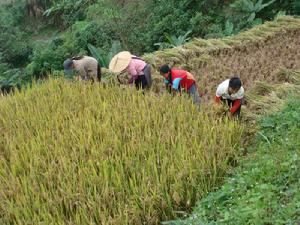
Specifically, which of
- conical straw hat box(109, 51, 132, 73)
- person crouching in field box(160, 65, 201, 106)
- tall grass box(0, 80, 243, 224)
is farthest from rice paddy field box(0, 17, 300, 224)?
conical straw hat box(109, 51, 132, 73)

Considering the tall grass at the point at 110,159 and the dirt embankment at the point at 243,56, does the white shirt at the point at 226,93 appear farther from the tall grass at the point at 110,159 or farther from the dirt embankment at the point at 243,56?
the dirt embankment at the point at 243,56

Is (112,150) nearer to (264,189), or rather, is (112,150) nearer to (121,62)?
(264,189)

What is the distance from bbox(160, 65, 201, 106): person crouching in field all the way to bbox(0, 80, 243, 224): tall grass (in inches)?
7.9

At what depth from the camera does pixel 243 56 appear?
7281 millimetres

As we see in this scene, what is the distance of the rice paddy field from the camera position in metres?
3.67

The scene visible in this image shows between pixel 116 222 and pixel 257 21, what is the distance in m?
7.60

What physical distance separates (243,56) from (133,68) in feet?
7.83

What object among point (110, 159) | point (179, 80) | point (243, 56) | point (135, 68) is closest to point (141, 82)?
point (135, 68)

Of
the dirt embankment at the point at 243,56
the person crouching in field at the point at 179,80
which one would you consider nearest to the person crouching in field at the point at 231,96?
the person crouching in field at the point at 179,80

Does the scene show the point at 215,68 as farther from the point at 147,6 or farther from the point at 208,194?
the point at 147,6

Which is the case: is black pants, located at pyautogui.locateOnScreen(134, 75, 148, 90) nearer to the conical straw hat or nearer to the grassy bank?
the conical straw hat

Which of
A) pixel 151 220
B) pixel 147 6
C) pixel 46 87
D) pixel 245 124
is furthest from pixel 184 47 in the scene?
pixel 147 6

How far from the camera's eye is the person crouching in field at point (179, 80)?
5101mm

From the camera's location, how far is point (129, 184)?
12.6ft
